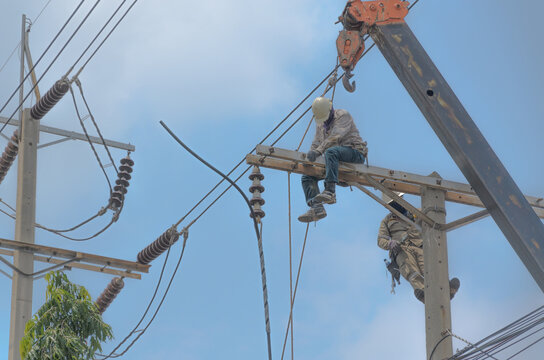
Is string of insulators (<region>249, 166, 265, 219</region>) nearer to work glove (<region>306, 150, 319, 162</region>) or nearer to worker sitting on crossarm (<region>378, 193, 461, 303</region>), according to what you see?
work glove (<region>306, 150, 319, 162</region>)

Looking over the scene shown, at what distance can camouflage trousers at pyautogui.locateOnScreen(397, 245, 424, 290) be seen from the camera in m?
13.8

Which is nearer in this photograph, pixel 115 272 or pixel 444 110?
pixel 444 110

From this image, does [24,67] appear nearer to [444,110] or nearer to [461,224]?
[461,224]

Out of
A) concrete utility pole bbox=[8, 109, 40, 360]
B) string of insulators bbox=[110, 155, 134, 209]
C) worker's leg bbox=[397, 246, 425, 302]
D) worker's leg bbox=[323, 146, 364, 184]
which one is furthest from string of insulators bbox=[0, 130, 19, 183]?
worker's leg bbox=[323, 146, 364, 184]

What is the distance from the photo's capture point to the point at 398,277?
1403 centimetres

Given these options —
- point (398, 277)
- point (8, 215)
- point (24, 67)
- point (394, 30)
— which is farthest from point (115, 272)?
point (394, 30)

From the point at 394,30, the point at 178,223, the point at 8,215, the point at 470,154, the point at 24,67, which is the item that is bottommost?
the point at 470,154

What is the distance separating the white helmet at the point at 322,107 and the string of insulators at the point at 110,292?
7951 millimetres

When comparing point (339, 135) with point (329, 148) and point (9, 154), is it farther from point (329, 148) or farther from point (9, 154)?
point (9, 154)

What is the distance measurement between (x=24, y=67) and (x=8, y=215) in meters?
2.21

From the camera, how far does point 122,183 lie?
2000 centimetres

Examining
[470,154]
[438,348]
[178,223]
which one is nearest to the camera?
[470,154]

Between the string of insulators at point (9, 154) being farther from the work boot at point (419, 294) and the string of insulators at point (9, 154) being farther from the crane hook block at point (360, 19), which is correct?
the crane hook block at point (360, 19)

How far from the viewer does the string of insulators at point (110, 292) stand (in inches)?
819
